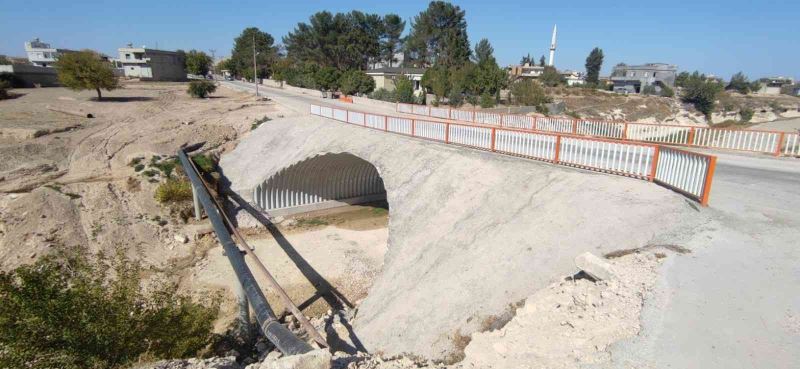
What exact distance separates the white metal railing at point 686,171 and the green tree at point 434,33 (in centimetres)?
7514

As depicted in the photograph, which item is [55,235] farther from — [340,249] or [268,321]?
[268,321]

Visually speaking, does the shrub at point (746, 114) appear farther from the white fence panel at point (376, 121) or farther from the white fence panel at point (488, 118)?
the white fence panel at point (376, 121)

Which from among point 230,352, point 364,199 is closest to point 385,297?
point 230,352

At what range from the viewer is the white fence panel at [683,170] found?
A: 1069 centimetres

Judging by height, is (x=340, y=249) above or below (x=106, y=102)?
below

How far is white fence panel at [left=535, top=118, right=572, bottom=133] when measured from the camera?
25.4 metres

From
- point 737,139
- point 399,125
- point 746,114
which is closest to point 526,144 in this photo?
point 399,125

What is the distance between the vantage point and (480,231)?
1298 cm

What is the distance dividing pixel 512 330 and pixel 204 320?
7186mm

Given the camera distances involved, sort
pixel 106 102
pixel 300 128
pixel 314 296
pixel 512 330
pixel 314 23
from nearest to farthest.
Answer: pixel 512 330, pixel 314 296, pixel 300 128, pixel 106 102, pixel 314 23

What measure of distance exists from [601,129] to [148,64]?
103 metres

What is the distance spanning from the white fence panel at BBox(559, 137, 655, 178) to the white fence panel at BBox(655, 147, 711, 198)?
40cm

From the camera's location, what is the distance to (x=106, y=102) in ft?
159

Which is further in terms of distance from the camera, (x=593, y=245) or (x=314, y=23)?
(x=314, y=23)
